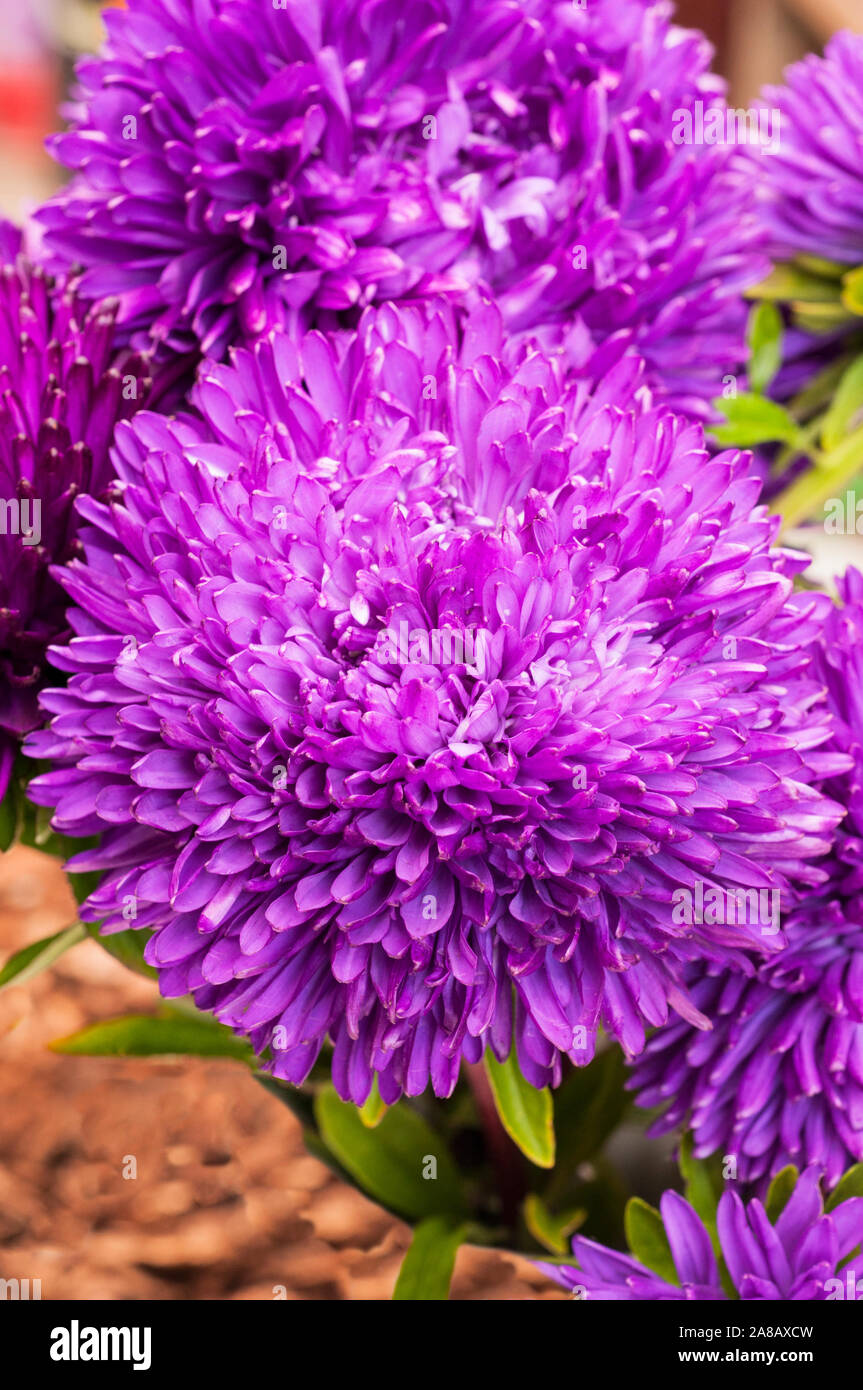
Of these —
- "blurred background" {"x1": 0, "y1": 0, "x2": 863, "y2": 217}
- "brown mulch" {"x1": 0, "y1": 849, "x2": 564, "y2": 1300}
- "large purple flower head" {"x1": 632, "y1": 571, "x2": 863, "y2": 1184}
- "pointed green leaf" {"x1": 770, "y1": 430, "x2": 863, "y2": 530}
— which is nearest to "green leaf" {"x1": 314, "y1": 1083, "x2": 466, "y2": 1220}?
"brown mulch" {"x1": 0, "y1": 849, "x2": 564, "y2": 1300}

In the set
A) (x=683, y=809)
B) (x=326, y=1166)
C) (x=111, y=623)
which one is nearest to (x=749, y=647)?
(x=683, y=809)

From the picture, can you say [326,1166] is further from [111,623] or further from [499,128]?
[499,128]

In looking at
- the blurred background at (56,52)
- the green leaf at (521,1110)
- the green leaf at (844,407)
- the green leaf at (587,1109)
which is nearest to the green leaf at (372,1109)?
the green leaf at (521,1110)

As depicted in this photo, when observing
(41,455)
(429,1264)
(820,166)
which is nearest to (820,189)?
(820,166)

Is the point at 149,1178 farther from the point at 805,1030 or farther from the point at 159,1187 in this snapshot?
the point at 805,1030

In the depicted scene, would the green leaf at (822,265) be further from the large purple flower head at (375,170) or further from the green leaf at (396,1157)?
the green leaf at (396,1157)

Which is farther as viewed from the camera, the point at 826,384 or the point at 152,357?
the point at 826,384
